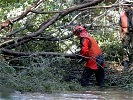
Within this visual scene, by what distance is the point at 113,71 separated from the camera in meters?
11.6

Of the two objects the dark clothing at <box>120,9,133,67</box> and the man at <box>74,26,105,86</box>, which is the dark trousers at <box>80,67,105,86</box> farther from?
the dark clothing at <box>120,9,133,67</box>

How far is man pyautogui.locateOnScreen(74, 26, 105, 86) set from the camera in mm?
10961

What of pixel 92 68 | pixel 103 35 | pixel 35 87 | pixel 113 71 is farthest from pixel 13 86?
pixel 103 35

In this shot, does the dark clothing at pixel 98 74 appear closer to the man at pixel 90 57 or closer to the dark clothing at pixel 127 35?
the man at pixel 90 57

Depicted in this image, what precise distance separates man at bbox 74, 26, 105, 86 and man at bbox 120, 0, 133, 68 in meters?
1.49

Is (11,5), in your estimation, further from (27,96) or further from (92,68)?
(27,96)

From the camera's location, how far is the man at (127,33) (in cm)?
1240

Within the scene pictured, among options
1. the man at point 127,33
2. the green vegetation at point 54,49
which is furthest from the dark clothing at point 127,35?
the green vegetation at point 54,49

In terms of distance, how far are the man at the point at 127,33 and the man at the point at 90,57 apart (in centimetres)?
149

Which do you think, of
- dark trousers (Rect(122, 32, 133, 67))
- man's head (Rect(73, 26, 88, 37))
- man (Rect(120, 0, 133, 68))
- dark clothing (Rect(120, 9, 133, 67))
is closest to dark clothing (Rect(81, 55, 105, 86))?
man's head (Rect(73, 26, 88, 37))

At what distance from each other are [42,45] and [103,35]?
74.0 inches

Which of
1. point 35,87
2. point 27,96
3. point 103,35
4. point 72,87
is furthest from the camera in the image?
point 103,35

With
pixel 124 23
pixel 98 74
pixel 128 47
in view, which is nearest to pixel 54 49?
pixel 98 74

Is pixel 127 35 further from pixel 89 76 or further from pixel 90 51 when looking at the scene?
pixel 89 76
